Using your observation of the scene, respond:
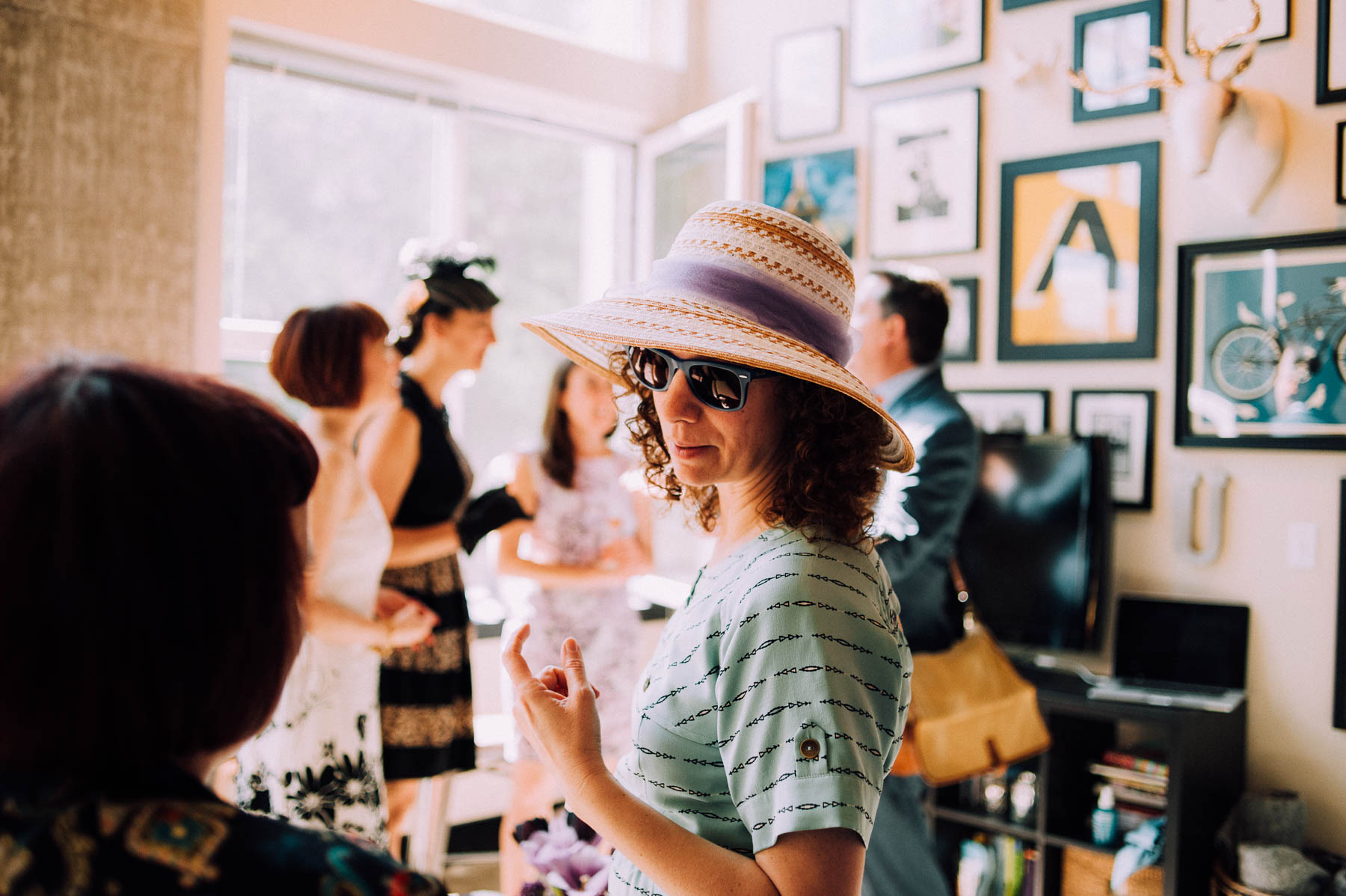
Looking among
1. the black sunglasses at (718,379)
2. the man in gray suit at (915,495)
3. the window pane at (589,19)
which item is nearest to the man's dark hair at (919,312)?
the man in gray suit at (915,495)

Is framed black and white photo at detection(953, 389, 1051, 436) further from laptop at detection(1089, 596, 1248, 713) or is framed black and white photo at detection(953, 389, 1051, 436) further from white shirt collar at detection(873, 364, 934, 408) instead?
white shirt collar at detection(873, 364, 934, 408)

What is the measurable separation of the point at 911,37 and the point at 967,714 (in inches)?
101

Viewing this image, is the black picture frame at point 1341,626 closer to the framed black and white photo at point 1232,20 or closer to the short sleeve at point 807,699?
the framed black and white photo at point 1232,20

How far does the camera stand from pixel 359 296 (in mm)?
3633

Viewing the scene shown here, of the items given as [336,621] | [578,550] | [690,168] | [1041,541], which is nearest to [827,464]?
[336,621]

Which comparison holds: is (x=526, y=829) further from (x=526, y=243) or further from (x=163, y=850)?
(x=526, y=243)

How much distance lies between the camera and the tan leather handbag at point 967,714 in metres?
2.18

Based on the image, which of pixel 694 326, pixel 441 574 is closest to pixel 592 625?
pixel 441 574

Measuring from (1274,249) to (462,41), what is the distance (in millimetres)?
2850

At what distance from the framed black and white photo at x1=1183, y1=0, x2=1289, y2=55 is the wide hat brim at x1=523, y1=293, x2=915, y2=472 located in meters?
2.26

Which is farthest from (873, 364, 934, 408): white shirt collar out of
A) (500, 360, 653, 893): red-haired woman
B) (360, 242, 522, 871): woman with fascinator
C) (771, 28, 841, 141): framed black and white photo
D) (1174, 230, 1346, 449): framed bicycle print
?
(771, 28, 841, 141): framed black and white photo

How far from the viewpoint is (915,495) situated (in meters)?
2.20

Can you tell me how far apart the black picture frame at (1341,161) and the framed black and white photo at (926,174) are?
1.07 m

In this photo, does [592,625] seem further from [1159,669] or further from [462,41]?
[462,41]
